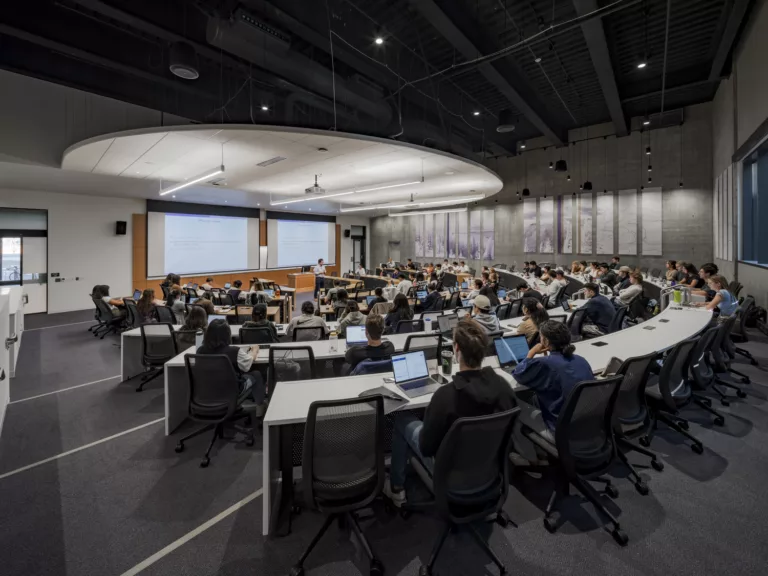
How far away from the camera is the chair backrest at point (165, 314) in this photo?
6090 mm

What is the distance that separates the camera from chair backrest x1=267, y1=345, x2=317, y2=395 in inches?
135

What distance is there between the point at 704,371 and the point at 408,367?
306cm

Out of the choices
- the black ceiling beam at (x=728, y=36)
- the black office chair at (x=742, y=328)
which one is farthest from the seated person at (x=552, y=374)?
the black ceiling beam at (x=728, y=36)

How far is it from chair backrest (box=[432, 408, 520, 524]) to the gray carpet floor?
1.44 ft

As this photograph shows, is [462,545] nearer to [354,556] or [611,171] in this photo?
[354,556]

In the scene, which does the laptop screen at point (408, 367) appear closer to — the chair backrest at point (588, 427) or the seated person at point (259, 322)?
the chair backrest at point (588, 427)

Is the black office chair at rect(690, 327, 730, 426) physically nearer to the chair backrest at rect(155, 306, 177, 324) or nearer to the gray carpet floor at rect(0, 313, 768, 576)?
the gray carpet floor at rect(0, 313, 768, 576)

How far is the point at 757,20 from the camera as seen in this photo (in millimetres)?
6105

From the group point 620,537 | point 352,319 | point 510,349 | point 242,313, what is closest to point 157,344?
point 242,313

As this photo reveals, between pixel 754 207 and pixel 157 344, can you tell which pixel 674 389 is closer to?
pixel 157 344

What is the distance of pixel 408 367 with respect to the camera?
8.95 ft

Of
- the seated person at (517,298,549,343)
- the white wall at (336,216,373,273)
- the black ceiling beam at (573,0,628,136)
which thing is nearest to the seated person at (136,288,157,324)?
the seated person at (517,298,549,343)

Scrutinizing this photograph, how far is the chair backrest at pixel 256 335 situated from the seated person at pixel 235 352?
601 mm

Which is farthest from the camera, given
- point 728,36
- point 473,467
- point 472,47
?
point 728,36
